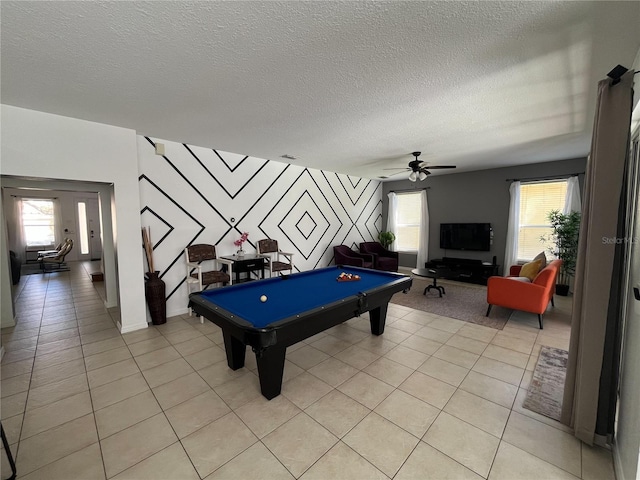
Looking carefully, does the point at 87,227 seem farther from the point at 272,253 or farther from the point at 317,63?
the point at 317,63

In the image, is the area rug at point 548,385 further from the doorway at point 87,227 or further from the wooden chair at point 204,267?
the doorway at point 87,227

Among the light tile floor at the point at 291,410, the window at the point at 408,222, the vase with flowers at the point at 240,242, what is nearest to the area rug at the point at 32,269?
the light tile floor at the point at 291,410

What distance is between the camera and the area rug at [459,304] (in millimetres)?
3818

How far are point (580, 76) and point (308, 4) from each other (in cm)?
234

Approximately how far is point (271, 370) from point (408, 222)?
6.43 metres

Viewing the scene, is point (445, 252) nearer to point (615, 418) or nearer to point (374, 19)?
point (615, 418)

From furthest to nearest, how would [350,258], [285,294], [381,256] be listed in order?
[381,256] < [350,258] < [285,294]

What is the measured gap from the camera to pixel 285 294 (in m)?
2.71

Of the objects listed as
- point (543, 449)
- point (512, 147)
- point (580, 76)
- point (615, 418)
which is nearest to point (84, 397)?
point (543, 449)

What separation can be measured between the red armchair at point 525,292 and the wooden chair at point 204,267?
394 cm

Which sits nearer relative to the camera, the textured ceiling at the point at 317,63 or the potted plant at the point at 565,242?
the textured ceiling at the point at 317,63

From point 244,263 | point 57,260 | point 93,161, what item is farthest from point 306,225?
point 57,260

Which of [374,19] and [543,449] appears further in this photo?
[543,449]

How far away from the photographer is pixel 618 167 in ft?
4.99
